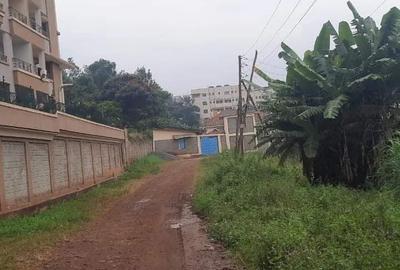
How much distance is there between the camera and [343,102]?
15602 millimetres

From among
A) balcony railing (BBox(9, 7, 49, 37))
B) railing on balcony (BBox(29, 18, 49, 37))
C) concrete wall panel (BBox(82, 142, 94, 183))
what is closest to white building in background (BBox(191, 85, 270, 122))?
balcony railing (BBox(9, 7, 49, 37))

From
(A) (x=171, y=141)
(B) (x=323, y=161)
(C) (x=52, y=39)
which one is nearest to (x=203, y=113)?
(A) (x=171, y=141)

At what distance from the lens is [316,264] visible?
19.8ft

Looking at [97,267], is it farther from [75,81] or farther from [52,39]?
[75,81]

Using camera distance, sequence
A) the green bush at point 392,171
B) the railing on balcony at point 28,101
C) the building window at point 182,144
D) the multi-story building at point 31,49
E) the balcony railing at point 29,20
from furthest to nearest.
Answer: the building window at point 182,144
the balcony railing at point 29,20
the multi-story building at point 31,49
the railing on balcony at point 28,101
the green bush at point 392,171

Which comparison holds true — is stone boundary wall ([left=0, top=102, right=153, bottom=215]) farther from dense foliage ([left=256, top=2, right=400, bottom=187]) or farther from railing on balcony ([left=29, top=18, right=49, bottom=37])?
dense foliage ([left=256, top=2, right=400, bottom=187])

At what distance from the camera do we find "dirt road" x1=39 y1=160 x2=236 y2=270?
8719 millimetres

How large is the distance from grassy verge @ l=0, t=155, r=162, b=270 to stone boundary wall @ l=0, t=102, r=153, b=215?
0.70 metres

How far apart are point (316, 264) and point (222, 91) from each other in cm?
12401

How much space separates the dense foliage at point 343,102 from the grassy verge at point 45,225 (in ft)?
22.4

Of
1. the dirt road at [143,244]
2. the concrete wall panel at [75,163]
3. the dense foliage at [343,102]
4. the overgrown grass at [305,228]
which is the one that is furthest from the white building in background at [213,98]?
the overgrown grass at [305,228]

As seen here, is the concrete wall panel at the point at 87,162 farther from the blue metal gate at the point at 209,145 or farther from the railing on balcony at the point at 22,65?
the blue metal gate at the point at 209,145

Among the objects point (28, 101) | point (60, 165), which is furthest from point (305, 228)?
point (60, 165)

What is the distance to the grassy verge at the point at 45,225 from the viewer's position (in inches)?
407
